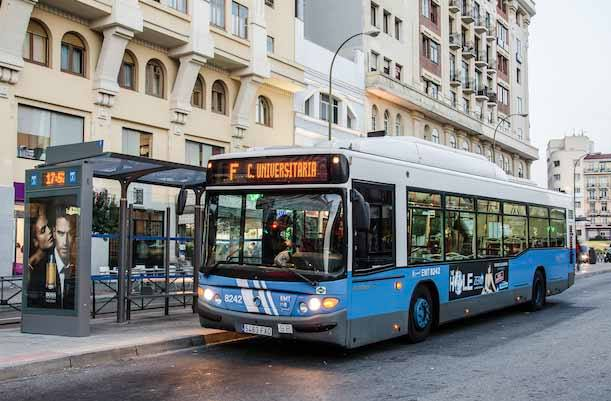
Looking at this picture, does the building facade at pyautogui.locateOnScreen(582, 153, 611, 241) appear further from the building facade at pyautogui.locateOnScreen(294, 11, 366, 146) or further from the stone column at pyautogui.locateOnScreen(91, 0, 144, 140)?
the stone column at pyautogui.locateOnScreen(91, 0, 144, 140)

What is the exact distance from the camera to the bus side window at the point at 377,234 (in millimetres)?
9516

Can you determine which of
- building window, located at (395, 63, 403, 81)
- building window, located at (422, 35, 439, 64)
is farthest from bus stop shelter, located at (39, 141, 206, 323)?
building window, located at (422, 35, 439, 64)

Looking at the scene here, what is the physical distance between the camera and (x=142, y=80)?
26.4 m

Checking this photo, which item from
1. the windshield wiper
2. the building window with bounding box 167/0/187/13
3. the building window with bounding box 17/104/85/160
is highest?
the building window with bounding box 167/0/187/13

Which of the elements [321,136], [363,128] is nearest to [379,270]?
[321,136]

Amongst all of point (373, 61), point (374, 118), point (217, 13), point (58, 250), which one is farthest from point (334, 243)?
point (373, 61)

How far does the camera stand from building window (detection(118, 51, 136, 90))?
2575cm

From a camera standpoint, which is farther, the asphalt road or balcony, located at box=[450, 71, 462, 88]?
balcony, located at box=[450, 71, 462, 88]

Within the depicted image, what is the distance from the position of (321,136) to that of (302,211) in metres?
27.2

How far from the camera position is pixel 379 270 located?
10.0 m

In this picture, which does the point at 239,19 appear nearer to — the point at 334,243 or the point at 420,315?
the point at 420,315

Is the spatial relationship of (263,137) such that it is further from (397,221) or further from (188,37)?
(397,221)

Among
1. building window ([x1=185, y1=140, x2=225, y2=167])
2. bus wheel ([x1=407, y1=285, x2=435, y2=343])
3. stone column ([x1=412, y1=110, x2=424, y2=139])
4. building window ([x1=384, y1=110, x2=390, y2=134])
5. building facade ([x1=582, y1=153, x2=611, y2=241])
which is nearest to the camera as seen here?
bus wheel ([x1=407, y1=285, x2=435, y2=343])

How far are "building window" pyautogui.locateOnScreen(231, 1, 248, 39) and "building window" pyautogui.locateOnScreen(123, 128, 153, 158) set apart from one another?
6311 millimetres
